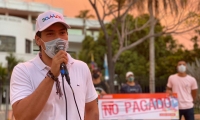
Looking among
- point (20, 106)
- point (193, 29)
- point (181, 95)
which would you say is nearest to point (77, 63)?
point (20, 106)

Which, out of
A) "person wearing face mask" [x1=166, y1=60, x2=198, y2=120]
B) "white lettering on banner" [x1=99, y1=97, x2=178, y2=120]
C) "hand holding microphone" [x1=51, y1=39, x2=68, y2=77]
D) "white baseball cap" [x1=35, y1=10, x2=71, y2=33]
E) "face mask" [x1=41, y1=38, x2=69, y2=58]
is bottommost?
"white lettering on banner" [x1=99, y1=97, x2=178, y2=120]

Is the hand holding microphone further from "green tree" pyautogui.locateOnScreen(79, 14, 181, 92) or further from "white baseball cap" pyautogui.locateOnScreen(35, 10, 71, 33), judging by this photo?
"green tree" pyautogui.locateOnScreen(79, 14, 181, 92)

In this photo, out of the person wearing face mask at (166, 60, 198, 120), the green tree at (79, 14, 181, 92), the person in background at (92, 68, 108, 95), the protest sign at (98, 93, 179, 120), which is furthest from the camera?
the green tree at (79, 14, 181, 92)

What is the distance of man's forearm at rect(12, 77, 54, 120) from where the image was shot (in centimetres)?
228

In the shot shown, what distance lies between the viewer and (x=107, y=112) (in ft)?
33.3

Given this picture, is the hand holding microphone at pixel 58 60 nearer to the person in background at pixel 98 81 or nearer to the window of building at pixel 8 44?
the person in background at pixel 98 81

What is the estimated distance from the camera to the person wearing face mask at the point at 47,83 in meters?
2.29

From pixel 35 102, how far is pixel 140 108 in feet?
27.2

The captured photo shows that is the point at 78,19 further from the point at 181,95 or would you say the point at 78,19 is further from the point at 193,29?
the point at 181,95

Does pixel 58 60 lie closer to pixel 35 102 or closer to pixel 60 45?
pixel 60 45

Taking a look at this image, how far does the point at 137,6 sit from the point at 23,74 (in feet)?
50.2

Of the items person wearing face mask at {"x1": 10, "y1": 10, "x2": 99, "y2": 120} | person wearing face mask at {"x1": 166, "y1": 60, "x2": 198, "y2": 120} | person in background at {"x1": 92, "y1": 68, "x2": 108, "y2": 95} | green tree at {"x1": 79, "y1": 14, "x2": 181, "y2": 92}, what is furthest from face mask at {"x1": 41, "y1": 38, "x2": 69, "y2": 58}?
green tree at {"x1": 79, "y1": 14, "x2": 181, "y2": 92}

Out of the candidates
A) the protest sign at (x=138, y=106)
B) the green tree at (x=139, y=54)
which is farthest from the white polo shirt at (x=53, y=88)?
the green tree at (x=139, y=54)

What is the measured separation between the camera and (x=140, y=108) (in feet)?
34.1
